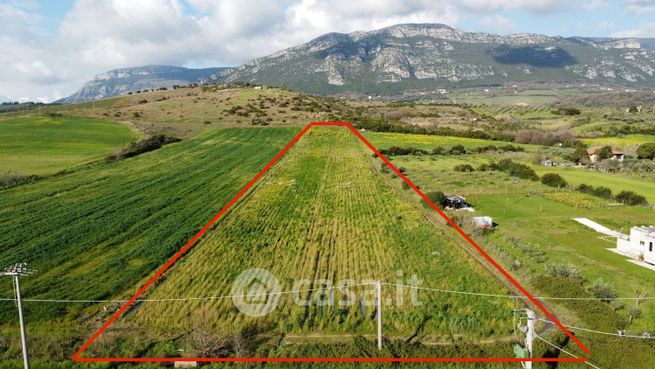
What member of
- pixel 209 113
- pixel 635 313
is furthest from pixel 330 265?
pixel 209 113

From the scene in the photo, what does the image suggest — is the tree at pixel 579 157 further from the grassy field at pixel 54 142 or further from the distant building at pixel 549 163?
the grassy field at pixel 54 142

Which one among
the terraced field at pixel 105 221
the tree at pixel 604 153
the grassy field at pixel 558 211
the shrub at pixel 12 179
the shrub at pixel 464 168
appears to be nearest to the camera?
the terraced field at pixel 105 221

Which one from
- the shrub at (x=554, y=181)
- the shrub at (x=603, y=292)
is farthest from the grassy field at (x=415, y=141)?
the shrub at (x=603, y=292)

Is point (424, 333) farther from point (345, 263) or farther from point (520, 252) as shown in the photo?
point (520, 252)

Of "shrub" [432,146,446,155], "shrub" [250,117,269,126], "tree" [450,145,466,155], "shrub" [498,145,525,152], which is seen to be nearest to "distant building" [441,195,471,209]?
"shrub" [432,146,446,155]

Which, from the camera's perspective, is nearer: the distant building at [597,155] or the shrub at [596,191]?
the shrub at [596,191]

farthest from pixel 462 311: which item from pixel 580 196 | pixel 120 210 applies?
pixel 580 196
